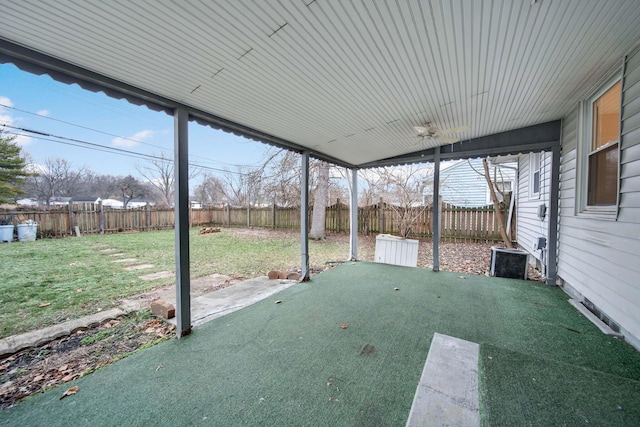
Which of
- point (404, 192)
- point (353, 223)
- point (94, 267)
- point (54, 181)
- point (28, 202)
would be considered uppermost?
point (54, 181)

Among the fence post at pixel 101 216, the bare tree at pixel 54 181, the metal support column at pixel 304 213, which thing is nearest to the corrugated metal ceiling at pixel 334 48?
the metal support column at pixel 304 213

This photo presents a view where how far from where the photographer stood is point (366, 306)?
3.19m

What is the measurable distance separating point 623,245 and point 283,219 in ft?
33.8

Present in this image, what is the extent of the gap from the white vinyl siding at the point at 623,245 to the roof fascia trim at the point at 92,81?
13.3 ft

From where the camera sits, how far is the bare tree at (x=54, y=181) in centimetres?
881

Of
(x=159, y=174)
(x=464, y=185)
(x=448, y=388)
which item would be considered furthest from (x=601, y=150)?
(x=159, y=174)

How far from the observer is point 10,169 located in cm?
711

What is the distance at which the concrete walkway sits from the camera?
2289mm

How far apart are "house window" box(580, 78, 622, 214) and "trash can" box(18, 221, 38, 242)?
42.1ft

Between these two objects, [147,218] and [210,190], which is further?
[210,190]

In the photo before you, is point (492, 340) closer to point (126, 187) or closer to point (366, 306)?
point (366, 306)

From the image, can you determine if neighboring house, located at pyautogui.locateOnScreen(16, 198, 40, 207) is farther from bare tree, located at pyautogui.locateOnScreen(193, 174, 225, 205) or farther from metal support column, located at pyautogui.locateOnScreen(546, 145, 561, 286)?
metal support column, located at pyautogui.locateOnScreen(546, 145, 561, 286)

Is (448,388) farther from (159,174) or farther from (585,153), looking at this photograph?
(159,174)

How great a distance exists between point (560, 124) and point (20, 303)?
8.23 metres
